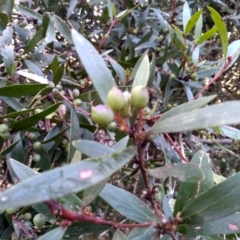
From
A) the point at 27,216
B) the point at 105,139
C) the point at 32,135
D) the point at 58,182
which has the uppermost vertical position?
the point at 58,182

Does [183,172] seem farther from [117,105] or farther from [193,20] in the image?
[193,20]

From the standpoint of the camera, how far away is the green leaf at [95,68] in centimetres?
47

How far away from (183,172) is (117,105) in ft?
0.52

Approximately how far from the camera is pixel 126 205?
0.65m

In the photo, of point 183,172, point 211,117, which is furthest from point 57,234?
point 211,117

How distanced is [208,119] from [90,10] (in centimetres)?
168

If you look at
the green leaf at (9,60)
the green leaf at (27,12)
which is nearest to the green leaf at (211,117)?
the green leaf at (9,60)

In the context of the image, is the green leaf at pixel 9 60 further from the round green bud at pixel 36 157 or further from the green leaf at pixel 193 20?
the green leaf at pixel 193 20

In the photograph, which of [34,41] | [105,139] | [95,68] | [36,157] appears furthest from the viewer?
[105,139]

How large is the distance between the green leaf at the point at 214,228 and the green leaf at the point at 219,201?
35 mm

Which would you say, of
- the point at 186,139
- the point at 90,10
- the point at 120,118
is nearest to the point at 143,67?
the point at 120,118

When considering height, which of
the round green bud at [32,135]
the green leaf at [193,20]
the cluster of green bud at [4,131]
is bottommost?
the round green bud at [32,135]

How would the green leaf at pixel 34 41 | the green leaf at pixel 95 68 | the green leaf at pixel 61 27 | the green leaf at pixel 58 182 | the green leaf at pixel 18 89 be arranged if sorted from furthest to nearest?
the green leaf at pixel 61 27 → the green leaf at pixel 34 41 → the green leaf at pixel 18 89 → the green leaf at pixel 95 68 → the green leaf at pixel 58 182

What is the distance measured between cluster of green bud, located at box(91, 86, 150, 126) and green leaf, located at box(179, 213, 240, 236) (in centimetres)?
28
